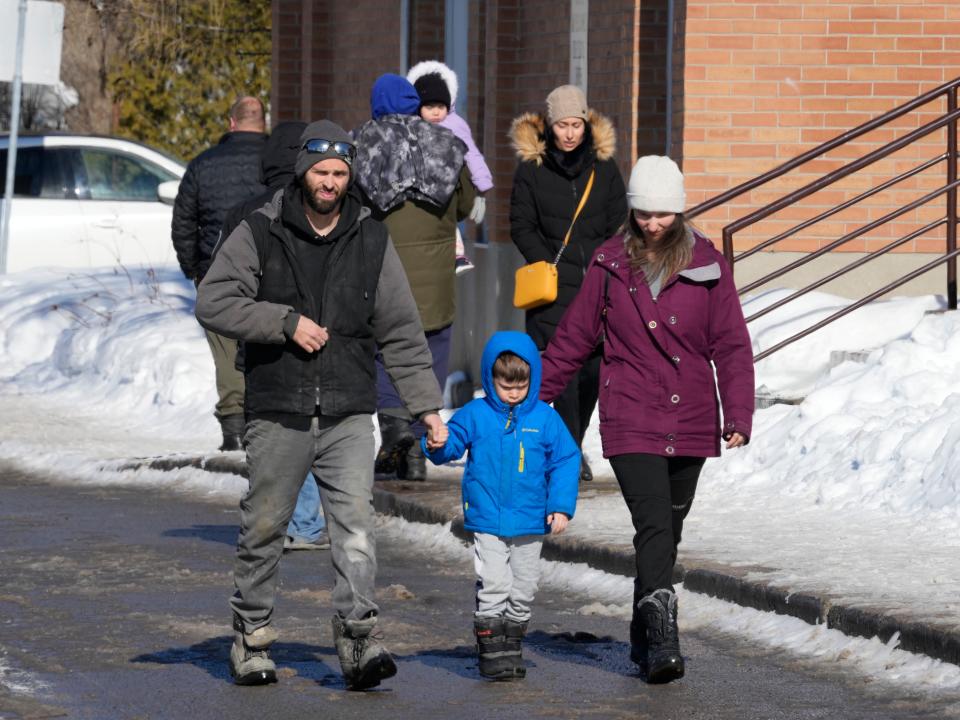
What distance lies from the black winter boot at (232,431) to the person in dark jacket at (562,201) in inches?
102

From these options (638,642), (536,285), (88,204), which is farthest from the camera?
(88,204)

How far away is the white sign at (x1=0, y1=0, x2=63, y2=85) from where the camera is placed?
22.1 m

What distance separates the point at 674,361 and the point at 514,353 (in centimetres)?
53

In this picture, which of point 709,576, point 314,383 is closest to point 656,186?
point 314,383

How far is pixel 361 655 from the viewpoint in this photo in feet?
22.5

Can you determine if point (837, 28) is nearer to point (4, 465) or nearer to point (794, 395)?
point (794, 395)

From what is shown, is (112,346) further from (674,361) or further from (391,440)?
(674,361)

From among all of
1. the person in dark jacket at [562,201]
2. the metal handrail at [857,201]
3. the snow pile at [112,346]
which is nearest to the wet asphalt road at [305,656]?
the person in dark jacket at [562,201]

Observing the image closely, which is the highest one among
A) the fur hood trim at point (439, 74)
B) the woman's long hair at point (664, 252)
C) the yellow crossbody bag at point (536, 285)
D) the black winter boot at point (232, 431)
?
the fur hood trim at point (439, 74)

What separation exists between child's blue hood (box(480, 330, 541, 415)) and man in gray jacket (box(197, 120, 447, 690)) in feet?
0.81

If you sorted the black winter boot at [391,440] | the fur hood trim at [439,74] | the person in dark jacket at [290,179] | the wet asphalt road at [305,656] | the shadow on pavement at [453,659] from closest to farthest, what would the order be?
the wet asphalt road at [305,656] → the shadow on pavement at [453,659] → the person in dark jacket at [290,179] → the black winter boot at [391,440] → the fur hood trim at [439,74]

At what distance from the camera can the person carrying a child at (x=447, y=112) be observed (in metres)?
11.3

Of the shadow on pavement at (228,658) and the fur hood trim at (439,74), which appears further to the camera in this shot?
the fur hood trim at (439,74)

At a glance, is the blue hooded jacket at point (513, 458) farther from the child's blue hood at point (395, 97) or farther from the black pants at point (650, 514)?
the child's blue hood at point (395, 97)
